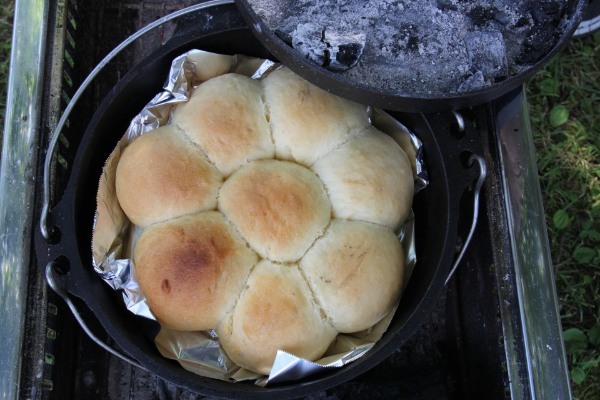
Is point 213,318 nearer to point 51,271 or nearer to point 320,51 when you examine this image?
point 51,271

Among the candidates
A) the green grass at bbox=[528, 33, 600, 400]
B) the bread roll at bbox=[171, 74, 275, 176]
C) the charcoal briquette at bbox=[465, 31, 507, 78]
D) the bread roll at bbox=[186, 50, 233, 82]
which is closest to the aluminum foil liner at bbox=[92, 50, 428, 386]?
the bread roll at bbox=[186, 50, 233, 82]

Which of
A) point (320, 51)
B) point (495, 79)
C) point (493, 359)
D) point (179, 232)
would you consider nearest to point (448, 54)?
Answer: point (495, 79)

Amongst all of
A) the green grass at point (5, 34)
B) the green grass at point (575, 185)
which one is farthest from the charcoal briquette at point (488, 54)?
the green grass at point (5, 34)

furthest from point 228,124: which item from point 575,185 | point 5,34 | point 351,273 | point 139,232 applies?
point 575,185

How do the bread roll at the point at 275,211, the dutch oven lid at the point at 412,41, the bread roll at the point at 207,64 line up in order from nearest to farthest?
the dutch oven lid at the point at 412,41
the bread roll at the point at 275,211
the bread roll at the point at 207,64

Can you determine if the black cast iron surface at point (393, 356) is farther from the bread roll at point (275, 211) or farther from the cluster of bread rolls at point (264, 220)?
the bread roll at point (275, 211)

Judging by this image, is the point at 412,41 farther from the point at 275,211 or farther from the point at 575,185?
the point at 575,185
